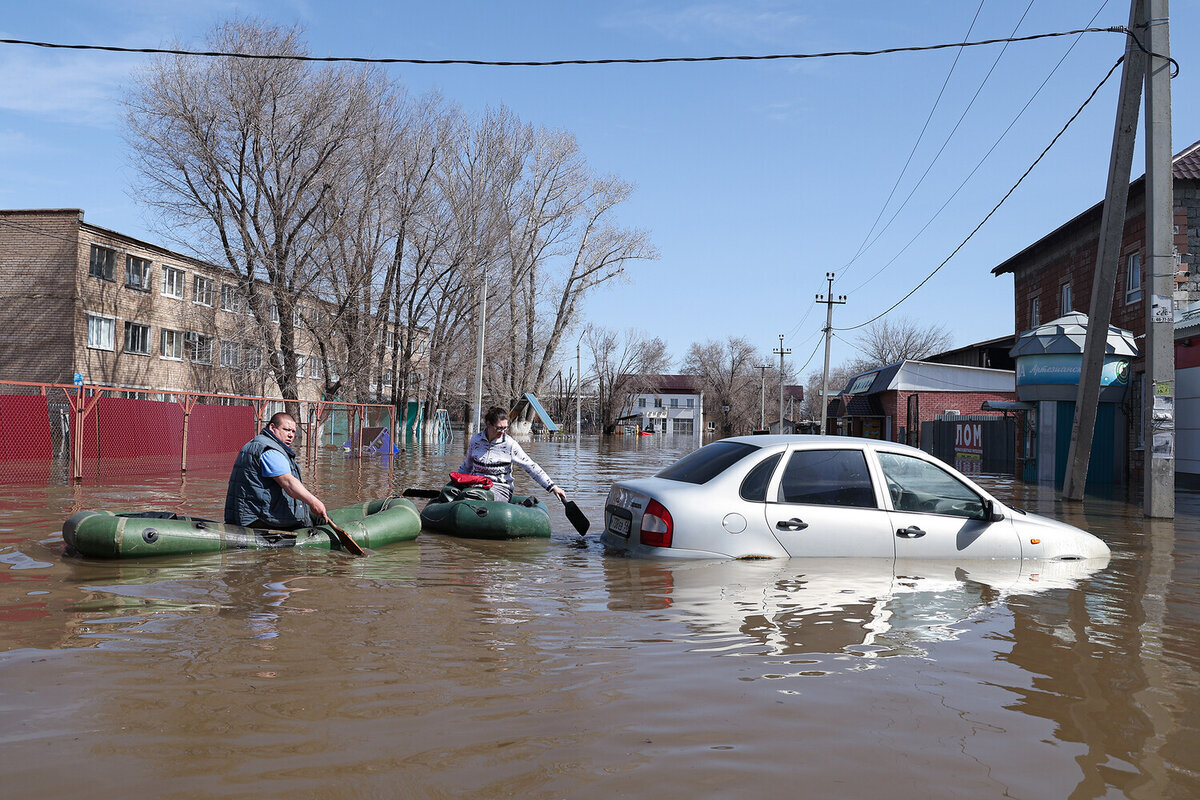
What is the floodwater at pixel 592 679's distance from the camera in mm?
3277

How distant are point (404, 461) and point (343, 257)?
12570mm

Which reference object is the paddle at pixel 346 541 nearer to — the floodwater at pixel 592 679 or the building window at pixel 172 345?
the floodwater at pixel 592 679

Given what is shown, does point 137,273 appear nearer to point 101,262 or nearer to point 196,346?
point 101,262

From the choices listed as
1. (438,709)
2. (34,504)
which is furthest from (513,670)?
(34,504)

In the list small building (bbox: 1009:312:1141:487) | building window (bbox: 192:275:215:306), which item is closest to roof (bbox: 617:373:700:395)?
building window (bbox: 192:275:215:306)

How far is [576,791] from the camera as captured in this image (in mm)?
3117

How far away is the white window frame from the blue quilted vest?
3260cm

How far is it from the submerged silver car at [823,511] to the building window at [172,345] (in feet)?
121

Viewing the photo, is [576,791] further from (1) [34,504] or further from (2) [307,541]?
(1) [34,504]

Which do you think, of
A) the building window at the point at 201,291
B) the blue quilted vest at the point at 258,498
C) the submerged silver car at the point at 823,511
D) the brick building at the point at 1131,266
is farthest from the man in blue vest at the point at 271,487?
the building window at the point at 201,291

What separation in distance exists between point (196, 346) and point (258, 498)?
3575cm

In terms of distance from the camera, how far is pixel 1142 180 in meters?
23.8

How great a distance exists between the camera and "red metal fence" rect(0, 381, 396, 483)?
688 inches

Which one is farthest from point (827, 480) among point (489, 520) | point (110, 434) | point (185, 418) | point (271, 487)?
point (110, 434)
